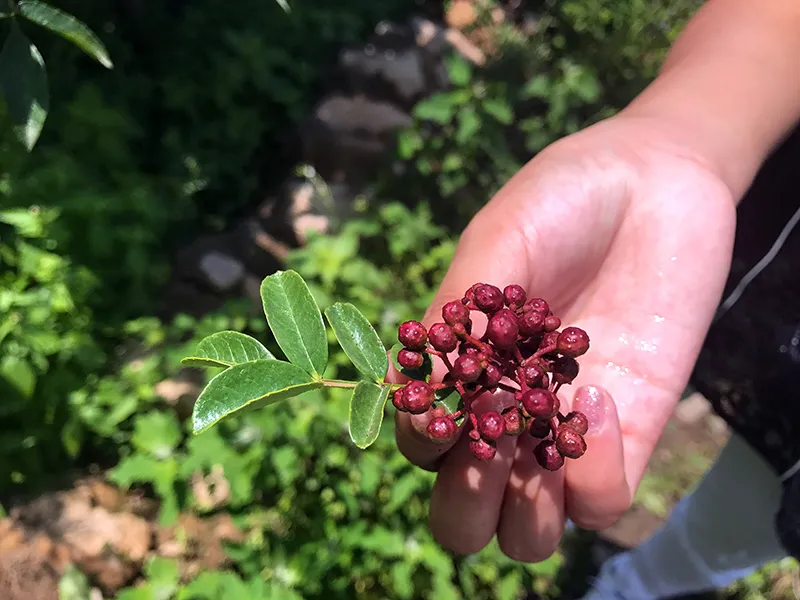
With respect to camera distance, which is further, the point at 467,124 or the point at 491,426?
the point at 467,124

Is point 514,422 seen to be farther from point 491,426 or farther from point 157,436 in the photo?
point 157,436

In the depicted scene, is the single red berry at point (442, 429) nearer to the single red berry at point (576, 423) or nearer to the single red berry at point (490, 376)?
the single red berry at point (490, 376)

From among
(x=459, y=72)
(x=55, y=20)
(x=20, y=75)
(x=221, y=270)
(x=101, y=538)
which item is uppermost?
(x=55, y=20)

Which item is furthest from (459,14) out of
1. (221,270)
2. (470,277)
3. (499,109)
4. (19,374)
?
(470,277)

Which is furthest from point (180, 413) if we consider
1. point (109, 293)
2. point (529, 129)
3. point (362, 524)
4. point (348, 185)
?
point (529, 129)

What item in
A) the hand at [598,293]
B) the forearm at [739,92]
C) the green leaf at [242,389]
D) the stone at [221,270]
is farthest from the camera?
the stone at [221,270]

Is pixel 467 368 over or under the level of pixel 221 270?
over

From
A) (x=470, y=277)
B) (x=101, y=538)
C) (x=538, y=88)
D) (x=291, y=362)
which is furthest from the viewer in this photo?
(x=538, y=88)

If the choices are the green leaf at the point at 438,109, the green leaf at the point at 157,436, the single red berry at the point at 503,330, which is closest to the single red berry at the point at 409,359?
the single red berry at the point at 503,330
